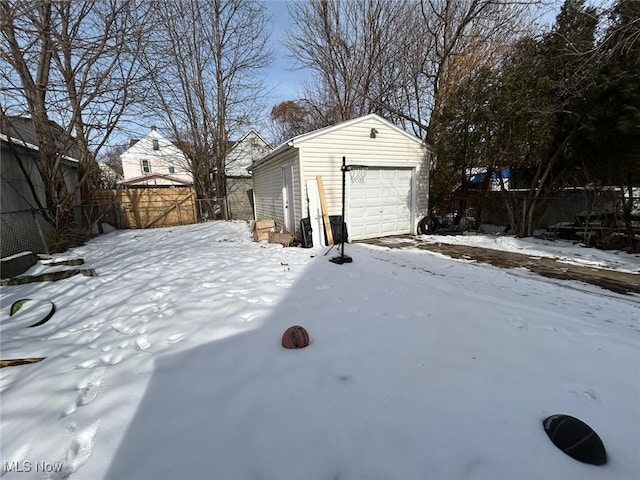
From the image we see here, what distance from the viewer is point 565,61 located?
21.0ft

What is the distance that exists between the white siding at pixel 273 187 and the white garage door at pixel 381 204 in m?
1.63

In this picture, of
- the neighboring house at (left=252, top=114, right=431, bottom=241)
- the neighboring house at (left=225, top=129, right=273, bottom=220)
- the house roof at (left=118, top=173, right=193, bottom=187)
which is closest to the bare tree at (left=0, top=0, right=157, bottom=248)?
the neighboring house at (left=252, top=114, right=431, bottom=241)

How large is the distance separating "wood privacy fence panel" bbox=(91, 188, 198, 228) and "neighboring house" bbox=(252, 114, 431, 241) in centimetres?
785

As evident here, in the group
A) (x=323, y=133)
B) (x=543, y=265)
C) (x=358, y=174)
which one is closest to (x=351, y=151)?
(x=358, y=174)

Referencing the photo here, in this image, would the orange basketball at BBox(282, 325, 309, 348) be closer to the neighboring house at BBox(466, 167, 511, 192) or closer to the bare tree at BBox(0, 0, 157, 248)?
the bare tree at BBox(0, 0, 157, 248)

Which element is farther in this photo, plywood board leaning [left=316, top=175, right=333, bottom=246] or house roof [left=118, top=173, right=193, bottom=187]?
house roof [left=118, top=173, right=193, bottom=187]

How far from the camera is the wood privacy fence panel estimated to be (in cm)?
1325

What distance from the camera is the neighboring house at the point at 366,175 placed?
23.4 feet

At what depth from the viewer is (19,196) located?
7.22 m

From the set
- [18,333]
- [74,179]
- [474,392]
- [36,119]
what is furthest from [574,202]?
[74,179]

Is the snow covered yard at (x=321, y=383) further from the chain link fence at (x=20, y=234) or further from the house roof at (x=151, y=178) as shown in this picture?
the house roof at (x=151, y=178)

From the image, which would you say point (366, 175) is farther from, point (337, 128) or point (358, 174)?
point (337, 128)

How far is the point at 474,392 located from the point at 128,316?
3.58 metres

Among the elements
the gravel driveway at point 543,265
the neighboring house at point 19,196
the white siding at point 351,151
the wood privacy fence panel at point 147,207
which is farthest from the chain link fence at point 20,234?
the gravel driveway at point 543,265
